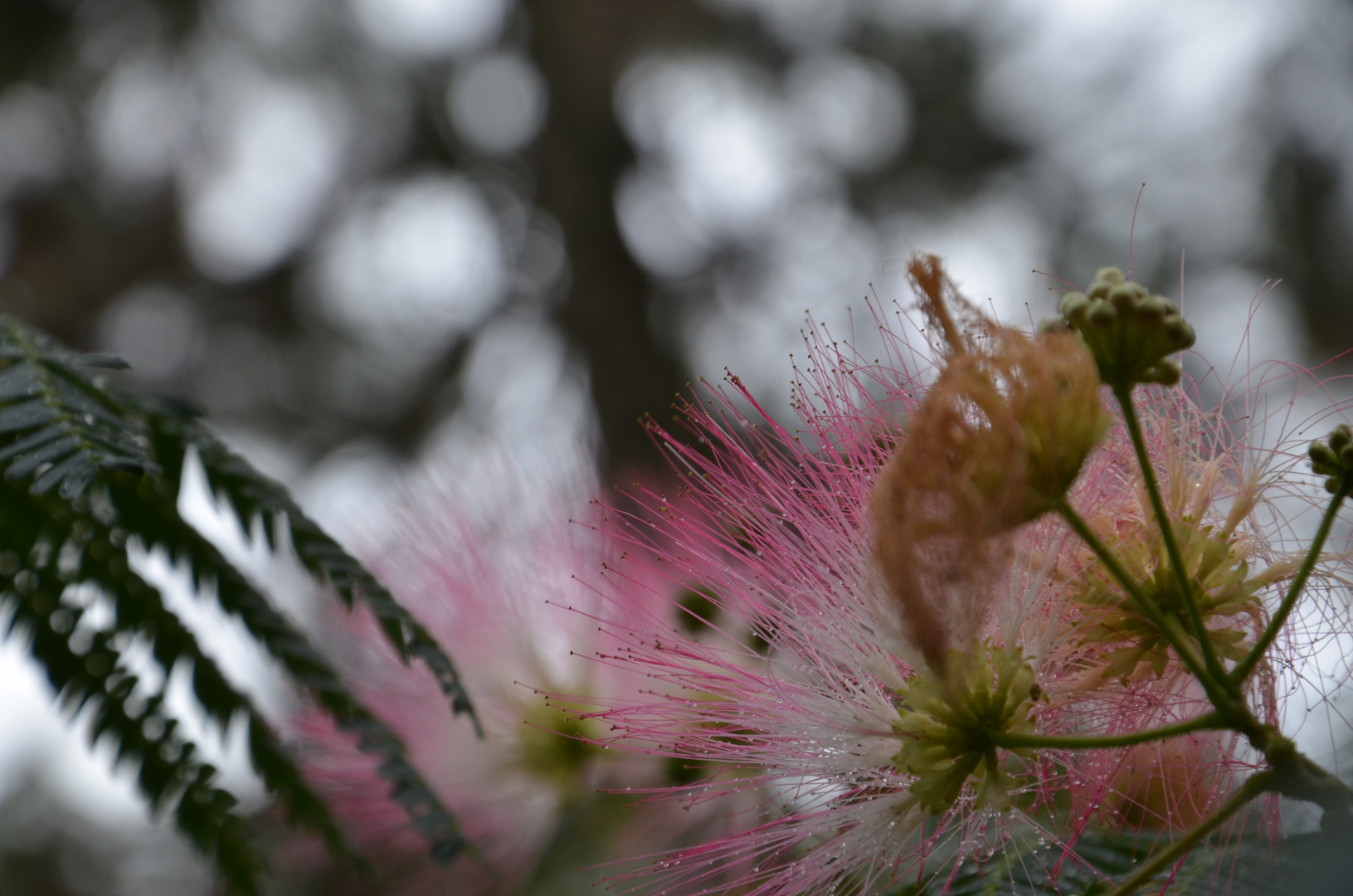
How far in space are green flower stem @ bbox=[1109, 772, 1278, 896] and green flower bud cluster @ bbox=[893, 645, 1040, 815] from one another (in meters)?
0.17

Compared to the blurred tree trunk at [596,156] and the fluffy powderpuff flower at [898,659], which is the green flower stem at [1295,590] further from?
the blurred tree trunk at [596,156]

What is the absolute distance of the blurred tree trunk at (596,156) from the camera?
4.02m

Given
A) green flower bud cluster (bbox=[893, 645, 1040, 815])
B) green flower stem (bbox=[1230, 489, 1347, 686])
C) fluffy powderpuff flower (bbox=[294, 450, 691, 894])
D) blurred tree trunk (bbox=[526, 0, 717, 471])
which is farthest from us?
blurred tree trunk (bbox=[526, 0, 717, 471])

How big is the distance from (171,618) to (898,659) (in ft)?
3.11

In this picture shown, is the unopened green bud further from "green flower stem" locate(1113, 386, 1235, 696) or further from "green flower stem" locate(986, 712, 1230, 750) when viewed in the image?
"green flower stem" locate(986, 712, 1230, 750)

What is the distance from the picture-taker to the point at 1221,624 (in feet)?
4.00

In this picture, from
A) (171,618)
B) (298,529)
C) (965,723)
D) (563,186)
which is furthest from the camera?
(563,186)

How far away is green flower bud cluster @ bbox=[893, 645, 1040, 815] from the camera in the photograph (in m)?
1.15

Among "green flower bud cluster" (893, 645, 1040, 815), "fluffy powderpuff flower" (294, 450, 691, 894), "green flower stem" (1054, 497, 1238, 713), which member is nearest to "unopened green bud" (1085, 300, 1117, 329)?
"green flower stem" (1054, 497, 1238, 713)

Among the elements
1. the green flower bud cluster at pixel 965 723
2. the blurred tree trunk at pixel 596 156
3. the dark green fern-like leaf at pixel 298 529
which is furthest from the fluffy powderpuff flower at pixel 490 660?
the blurred tree trunk at pixel 596 156

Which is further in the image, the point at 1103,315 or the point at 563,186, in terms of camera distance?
the point at 563,186

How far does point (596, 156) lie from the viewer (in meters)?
4.49

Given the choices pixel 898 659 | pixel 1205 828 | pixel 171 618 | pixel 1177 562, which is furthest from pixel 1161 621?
pixel 171 618

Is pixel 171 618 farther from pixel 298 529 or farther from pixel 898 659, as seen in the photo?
pixel 898 659
